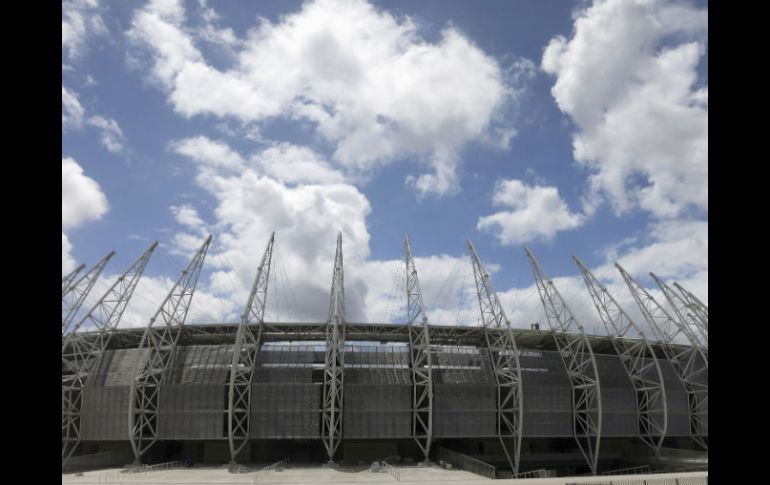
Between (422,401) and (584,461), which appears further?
(584,461)

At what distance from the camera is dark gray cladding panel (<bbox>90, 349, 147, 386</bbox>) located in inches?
2753

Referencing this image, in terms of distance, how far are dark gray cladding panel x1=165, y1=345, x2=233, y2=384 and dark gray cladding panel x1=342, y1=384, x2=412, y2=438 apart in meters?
17.9

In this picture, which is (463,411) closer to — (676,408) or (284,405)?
(284,405)

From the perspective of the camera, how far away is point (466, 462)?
60.8 m

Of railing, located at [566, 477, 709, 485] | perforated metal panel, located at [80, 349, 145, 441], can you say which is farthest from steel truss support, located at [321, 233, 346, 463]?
railing, located at [566, 477, 709, 485]

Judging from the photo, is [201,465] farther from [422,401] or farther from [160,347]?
[422,401]

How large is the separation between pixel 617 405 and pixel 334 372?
42565 mm

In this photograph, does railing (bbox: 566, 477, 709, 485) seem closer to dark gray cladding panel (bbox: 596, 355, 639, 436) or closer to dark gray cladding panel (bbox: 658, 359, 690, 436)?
dark gray cladding panel (bbox: 596, 355, 639, 436)

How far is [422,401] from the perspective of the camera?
69.9 metres

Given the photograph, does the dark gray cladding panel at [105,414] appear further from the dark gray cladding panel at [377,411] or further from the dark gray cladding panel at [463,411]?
the dark gray cladding panel at [463,411]

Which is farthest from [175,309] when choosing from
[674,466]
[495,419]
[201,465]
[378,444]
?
[674,466]
